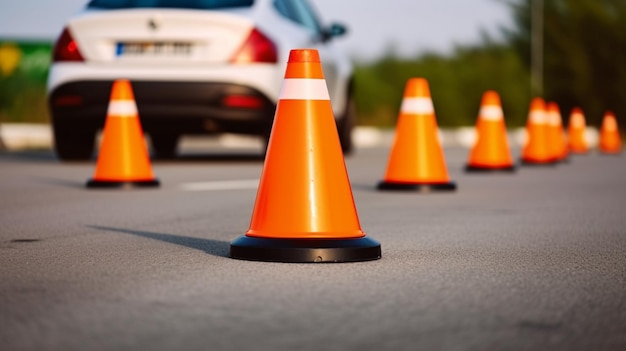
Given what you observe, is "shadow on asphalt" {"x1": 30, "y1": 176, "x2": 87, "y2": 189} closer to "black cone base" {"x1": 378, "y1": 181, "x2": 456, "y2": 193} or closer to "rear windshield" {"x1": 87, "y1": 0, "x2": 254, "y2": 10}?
"rear windshield" {"x1": 87, "y1": 0, "x2": 254, "y2": 10}

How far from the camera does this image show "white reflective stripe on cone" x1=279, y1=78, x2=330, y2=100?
5738 millimetres

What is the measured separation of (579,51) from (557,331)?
36.5m

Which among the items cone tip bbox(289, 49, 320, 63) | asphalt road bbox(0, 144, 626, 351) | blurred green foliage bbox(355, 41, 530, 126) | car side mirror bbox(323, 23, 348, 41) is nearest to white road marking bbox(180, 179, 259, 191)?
asphalt road bbox(0, 144, 626, 351)

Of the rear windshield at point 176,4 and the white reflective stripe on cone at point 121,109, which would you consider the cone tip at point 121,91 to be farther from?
the rear windshield at point 176,4

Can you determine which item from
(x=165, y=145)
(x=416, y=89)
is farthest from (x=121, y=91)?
(x=165, y=145)

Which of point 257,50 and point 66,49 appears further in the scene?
point 66,49

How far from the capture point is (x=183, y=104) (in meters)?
11.8

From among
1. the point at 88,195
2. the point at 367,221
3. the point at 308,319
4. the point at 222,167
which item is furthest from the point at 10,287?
the point at 222,167

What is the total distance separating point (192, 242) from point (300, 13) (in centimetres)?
785

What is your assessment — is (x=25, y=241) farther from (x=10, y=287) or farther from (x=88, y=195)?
(x=88, y=195)

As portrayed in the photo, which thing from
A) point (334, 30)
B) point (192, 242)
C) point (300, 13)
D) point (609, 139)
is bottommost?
A: point (609, 139)

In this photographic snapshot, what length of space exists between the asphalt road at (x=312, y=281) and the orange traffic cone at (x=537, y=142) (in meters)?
6.30

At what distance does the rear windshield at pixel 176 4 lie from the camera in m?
12.2

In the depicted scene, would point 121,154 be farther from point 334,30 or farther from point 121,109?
point 334,30
